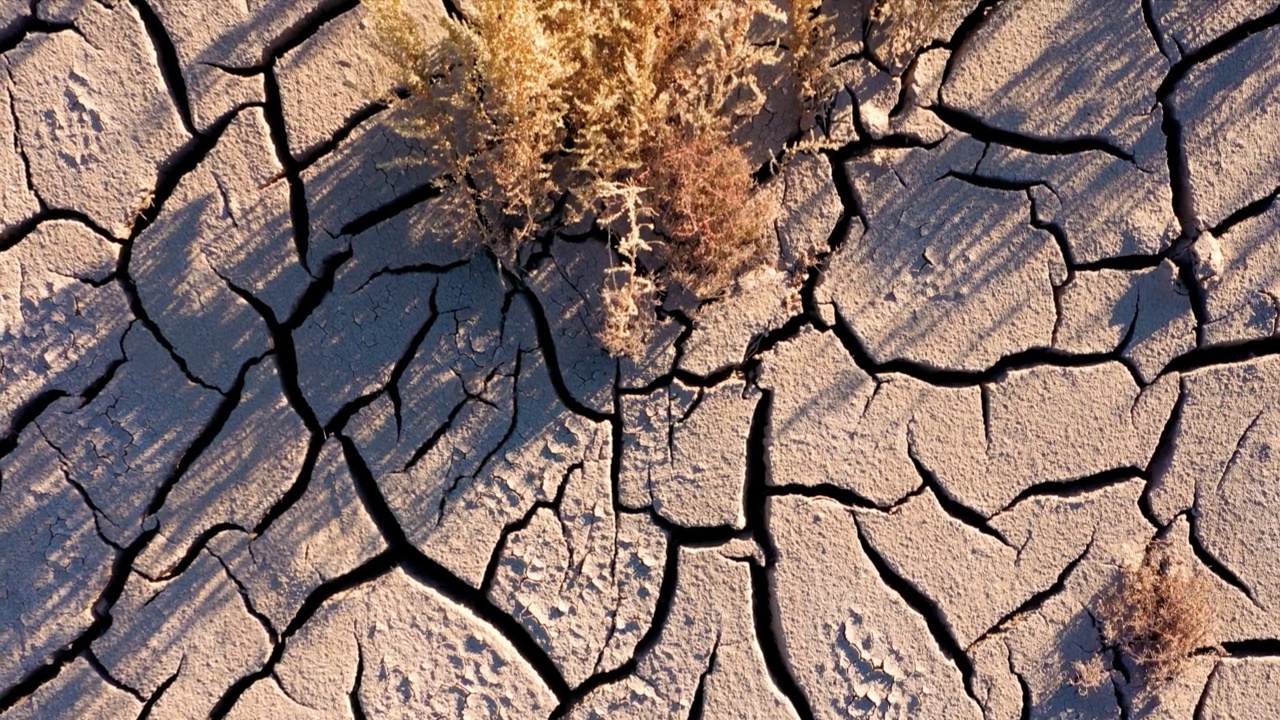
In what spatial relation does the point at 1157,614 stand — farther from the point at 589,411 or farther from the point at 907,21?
the point at 907,21

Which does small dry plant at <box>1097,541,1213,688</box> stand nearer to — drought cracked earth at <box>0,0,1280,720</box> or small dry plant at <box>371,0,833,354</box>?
drought cracked earth at <box>0,0,1280,720</box>

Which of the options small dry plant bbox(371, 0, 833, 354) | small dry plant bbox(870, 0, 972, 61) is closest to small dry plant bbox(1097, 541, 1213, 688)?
small dry plant bbox(371, 0, 833, 354)

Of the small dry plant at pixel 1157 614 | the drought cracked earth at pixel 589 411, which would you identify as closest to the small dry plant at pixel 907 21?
the drought cracked earth at pixel 589 411

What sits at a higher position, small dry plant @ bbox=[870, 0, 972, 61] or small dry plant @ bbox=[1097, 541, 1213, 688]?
small dry plant @ bbox=[870, 0, 972, 61]

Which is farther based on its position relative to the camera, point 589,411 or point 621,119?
point 589,411

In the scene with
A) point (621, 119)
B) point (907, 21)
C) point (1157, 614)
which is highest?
point (907, 21)

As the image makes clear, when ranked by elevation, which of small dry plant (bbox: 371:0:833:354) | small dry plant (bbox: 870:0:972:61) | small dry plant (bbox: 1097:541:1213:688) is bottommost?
small dry plant (bbox: 1097:541:1213:688)

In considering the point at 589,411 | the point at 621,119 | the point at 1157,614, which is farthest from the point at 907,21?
the point at 1157,614

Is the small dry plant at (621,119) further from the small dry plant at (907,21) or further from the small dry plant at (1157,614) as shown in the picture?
the small dry plant at (1157,614)
